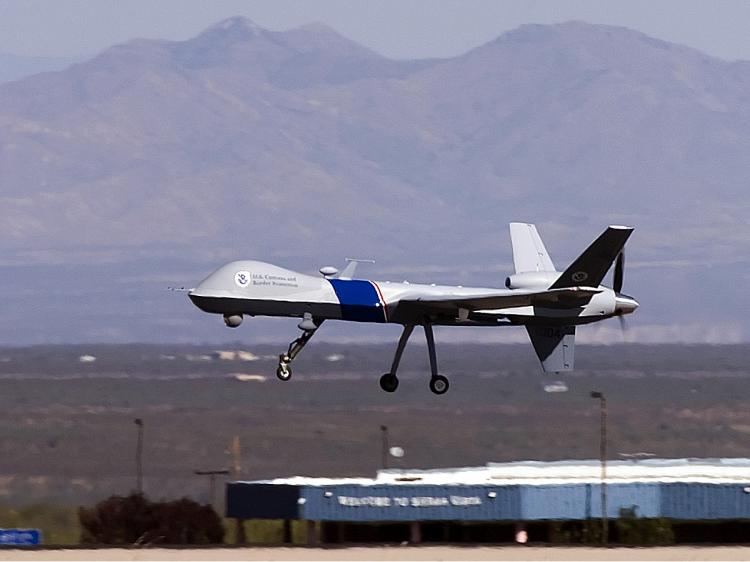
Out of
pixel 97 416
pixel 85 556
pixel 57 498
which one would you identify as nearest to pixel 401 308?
pixel 85 556

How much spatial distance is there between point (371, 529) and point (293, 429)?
8817 cm

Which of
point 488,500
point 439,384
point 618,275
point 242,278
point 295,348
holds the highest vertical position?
point 618,275

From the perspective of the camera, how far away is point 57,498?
408 feet

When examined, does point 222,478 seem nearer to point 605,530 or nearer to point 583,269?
point 605,530

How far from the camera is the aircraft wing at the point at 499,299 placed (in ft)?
180

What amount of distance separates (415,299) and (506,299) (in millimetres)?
2484

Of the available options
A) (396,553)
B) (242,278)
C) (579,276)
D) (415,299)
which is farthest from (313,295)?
(396,553)

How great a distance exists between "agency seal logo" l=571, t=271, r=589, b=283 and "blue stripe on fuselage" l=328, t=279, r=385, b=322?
5.36 m

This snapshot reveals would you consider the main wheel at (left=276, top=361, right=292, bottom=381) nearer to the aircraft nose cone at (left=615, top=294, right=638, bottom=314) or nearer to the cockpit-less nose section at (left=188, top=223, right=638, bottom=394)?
the cockpit-less nose section at (left=188, top=223, right=638, bottom=394)

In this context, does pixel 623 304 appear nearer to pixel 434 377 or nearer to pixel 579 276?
pixel 579 276

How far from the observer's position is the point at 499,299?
5494 centimetres

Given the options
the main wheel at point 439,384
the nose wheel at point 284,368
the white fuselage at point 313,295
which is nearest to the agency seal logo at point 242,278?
the white fuselage at point 313,295

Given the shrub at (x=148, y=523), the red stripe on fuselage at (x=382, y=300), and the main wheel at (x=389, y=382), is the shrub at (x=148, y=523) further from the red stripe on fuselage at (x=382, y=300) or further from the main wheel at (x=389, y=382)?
the red stripe on fuselage at (x=382, y=300)

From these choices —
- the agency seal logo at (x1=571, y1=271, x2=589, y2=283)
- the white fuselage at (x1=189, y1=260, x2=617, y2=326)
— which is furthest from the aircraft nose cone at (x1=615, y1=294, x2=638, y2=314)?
the agency seal logo at (x1=571, y1=271, x2=589, y2=283)
